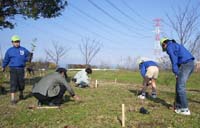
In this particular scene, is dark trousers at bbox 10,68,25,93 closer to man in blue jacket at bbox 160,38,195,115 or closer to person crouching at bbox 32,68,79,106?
person crouching at bbox 32,68,79,106

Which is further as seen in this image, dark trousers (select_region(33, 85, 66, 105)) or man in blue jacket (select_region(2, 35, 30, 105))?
man in blue jacket (select_region(2, 35, 30, 105))

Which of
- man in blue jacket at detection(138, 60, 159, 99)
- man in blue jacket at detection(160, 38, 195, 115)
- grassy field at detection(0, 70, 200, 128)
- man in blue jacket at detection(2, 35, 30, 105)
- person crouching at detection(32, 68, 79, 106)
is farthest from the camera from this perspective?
man in blue jacket at detection(138, 60, 159, 99)

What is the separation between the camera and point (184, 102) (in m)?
8.76

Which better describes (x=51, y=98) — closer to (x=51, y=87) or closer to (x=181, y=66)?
(x=51, y=87)

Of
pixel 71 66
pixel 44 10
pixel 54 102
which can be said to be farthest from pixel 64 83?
pixel 71 66

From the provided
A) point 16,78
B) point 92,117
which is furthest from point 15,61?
point 92,117

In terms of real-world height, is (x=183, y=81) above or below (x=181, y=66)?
below

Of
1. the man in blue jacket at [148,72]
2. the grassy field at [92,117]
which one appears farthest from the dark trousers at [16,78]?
the man in blue jacket at [148,72]

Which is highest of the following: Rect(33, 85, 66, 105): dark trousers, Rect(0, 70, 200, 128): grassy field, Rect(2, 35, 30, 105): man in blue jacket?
Rect(2, 35, 30, 105): man in blue jacket

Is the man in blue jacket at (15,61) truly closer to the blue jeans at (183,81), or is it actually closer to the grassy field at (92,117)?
the grassy field at (92,117)

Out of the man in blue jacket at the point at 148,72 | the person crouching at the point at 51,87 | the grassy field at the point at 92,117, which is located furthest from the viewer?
the man in blue jacket at the point at 148,72

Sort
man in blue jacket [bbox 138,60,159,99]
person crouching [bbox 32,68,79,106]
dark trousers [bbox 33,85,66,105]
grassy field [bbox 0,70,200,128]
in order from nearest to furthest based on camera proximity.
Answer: grassy field [bbox 0,70,200,128] < person crouching [bbox 32,68,79,106] < dark trousers [bbox 33,85,66,105] < man in blue jacket [bbox 138,60,159,99]

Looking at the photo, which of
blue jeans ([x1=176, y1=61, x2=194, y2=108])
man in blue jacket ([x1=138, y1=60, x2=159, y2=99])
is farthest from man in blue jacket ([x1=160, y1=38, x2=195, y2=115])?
man in blue jacket ([x1=138, y1=60, x2=159, y2=99])

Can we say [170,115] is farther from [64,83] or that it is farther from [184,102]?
[64,83]
